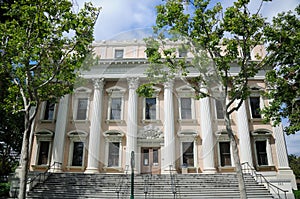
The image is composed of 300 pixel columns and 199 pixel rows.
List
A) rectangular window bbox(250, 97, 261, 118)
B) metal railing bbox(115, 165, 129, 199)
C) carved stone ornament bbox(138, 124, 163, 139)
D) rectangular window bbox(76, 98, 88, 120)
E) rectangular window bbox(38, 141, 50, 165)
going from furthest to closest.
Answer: rectangular window bbox(250, 97, 261, 118)
rectangular window bbox(38, 141, 50, 165)
rectangular window bbox(76, 98, 88, 120)
metal railing bbox(115, 165, 129, 199)
carved stone ornament bbox(138, 124, 163, 139)

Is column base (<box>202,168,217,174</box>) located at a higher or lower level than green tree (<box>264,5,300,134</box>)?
lower

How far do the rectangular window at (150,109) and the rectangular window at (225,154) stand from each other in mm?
6430

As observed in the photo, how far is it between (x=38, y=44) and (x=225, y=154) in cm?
1675

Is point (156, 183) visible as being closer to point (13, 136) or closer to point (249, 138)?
point (249, 138)

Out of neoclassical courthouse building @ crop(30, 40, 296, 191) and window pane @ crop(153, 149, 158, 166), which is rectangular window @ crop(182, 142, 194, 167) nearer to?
neoclassical courthouse building @ crop(30, 40, 296, 191)

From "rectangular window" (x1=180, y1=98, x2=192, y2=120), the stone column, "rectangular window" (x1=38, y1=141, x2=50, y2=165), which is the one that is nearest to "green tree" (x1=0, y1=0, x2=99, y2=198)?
the stone column

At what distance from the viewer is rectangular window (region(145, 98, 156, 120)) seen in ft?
67.8

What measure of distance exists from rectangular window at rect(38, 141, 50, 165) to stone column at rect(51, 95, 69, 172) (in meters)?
1.21

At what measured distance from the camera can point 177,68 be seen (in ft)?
41.1

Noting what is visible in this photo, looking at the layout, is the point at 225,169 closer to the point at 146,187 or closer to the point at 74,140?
the point at 146,187

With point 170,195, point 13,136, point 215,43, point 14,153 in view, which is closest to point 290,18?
point 215,43

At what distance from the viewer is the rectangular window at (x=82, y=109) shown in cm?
2153

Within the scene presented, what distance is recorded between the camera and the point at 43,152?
72.2ft

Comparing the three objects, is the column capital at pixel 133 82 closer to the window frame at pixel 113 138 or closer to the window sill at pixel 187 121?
the window frame at pixel 113 138
